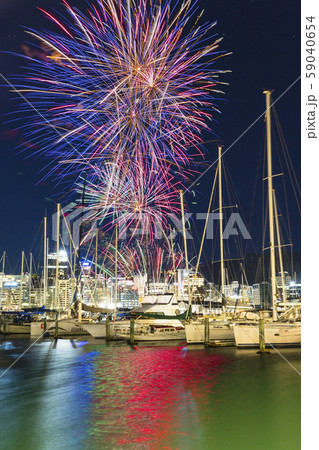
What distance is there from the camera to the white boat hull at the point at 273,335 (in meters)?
31.9

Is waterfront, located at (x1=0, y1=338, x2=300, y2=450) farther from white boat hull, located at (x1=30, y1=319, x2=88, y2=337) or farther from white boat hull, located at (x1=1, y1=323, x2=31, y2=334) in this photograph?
white boat hull, located at (x1=1, y1=323, x2=31, y2=334)

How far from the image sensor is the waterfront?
44.0ft

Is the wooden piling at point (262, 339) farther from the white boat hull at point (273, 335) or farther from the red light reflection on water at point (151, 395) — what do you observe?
the red light reflection on water at point (151, 395)

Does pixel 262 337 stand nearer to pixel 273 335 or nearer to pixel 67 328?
pixel 273 335

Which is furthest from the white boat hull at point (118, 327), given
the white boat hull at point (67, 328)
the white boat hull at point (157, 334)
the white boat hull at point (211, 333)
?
the white boat hull at point (211, 333)

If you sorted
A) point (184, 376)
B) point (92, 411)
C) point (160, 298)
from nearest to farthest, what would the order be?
point (92, 411) < point (184, 376) < point (160, 298)

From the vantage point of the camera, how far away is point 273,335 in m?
32.5

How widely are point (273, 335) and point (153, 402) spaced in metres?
16.9

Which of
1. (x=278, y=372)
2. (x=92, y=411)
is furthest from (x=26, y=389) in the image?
(x=278, y=372)

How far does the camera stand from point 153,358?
31.1 m
